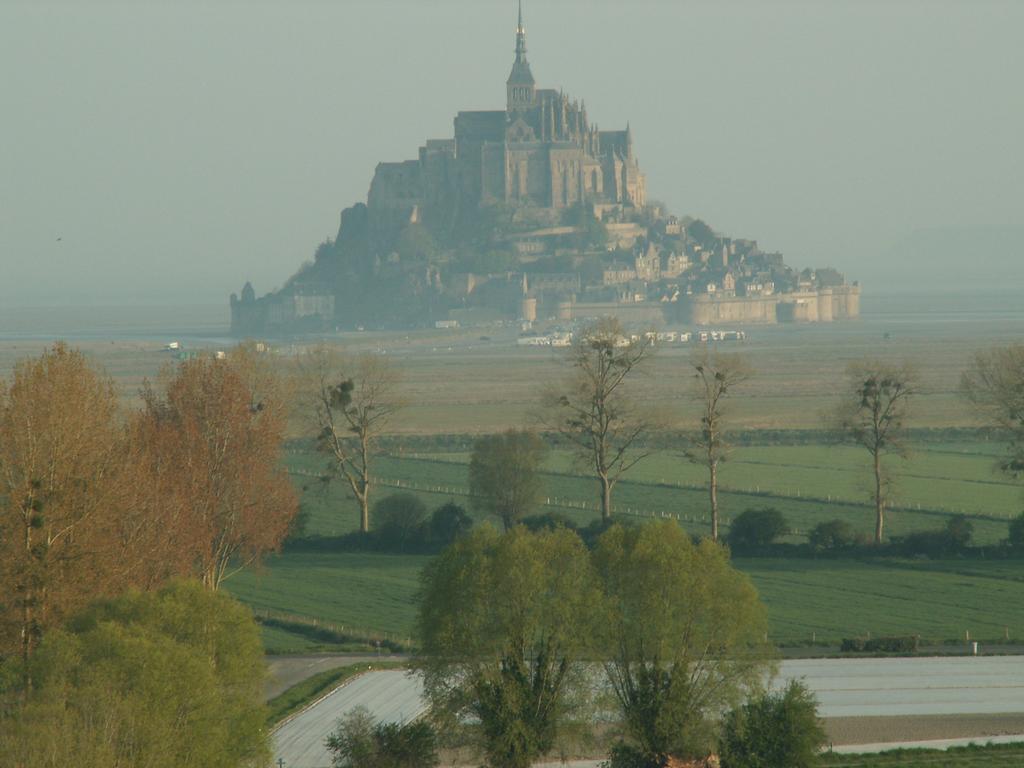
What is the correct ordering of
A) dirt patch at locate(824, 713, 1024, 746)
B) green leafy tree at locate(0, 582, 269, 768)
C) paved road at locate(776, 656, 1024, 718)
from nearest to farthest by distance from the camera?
green leafy tree at locate(0, 582, 269, 768), dirt patch at locate(824, 713, 1024, 746), paved road at locate(776, 656, 1024, 718)

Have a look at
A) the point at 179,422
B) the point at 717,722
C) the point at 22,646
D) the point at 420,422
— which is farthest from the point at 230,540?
the point at 420,422

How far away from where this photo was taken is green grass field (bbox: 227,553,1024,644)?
38.3 metres

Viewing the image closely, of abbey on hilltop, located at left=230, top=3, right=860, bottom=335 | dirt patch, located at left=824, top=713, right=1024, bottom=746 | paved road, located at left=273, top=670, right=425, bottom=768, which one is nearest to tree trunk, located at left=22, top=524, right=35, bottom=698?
paved road, located at left=273, top=670, right=425, bottom=768

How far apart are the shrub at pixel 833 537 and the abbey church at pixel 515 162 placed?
139182 mm

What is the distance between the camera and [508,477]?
50.3m

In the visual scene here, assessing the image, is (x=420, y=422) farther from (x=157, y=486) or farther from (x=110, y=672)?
(x=110, y=672)

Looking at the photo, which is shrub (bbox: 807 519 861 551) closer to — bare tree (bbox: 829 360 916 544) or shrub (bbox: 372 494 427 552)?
bare tree (bbox: 829 360 916 544)

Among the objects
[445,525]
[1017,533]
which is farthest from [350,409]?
[1017,533]

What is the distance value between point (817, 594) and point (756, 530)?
5.76m

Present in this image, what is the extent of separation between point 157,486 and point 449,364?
11890cm

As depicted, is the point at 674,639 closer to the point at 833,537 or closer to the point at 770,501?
the point at 833,537

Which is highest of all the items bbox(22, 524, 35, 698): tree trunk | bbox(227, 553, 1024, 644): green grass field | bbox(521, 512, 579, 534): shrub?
bbox(22, 524, 35, 698): tree trunk

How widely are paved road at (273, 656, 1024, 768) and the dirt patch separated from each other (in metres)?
0.35

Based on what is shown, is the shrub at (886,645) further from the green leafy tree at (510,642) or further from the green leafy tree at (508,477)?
the green leafy tree at (508,477)
